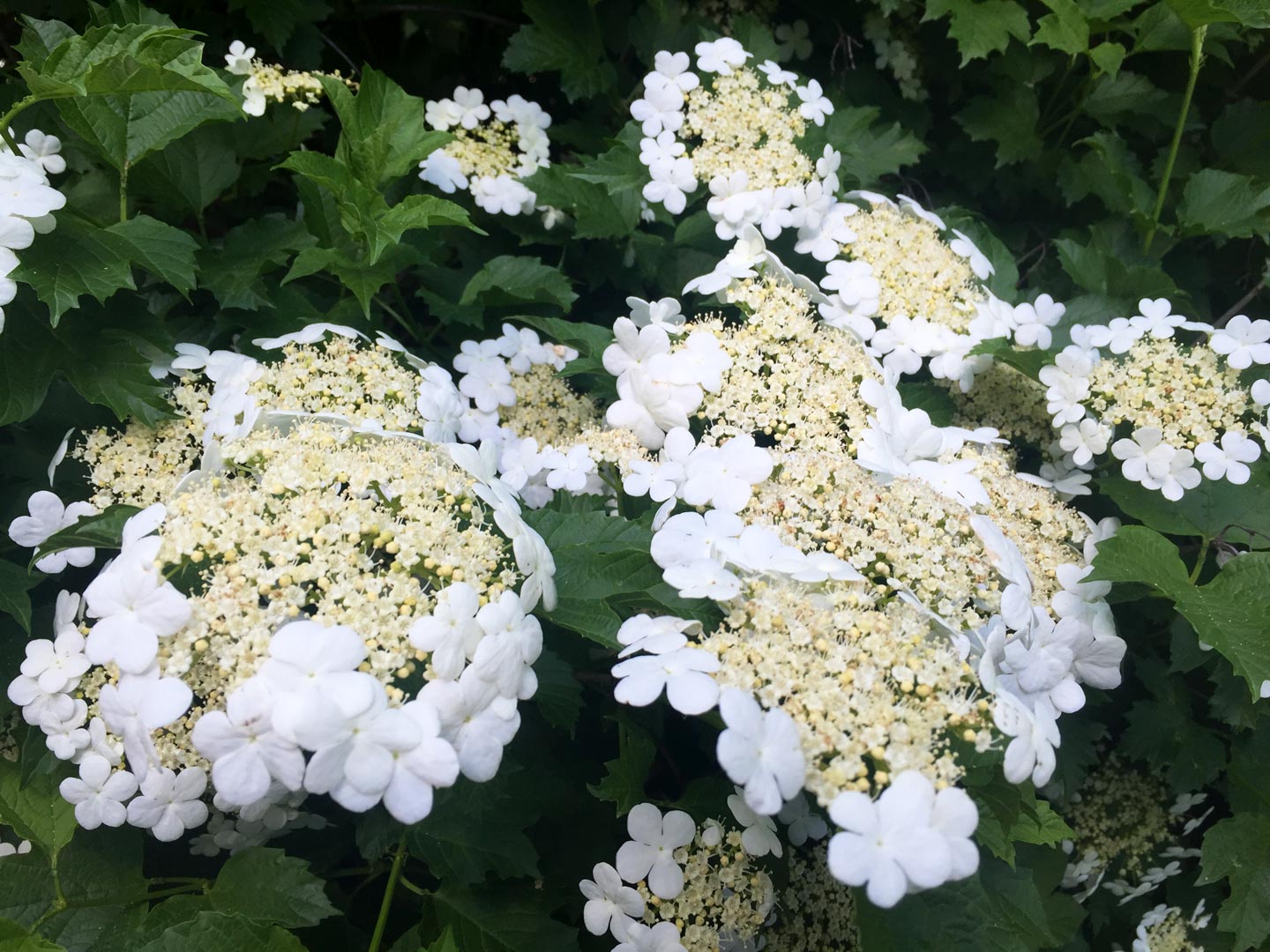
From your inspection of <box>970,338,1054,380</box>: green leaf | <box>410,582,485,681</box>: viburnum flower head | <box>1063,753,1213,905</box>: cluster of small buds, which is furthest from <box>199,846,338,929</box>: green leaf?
<box>1063,753,1213,905</box>: cluster of small buds

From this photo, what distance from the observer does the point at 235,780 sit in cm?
128

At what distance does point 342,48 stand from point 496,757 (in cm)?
280

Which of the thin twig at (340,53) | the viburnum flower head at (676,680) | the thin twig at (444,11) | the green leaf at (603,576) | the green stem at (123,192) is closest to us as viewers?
the viburnum flower head at (676,680)

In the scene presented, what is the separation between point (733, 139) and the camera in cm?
250

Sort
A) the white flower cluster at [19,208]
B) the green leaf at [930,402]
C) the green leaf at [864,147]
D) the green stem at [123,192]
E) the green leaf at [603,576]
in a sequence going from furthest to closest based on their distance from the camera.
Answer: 1. the green leaf at [864,147]
2. the green leaf at [930,402]
3. the green stem at [123,192]
4. the white flower cluster at [19,208]
5. the green leaf at [603,576]

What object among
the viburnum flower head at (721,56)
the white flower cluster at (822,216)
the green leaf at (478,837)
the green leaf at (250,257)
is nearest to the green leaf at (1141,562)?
the white flower cluster at (822,216)

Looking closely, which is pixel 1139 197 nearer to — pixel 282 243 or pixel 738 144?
pixel 738 144

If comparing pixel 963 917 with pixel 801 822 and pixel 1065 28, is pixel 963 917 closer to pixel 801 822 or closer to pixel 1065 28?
pixel 801 822

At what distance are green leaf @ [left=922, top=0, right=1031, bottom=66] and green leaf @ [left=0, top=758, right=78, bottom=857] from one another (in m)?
2.87

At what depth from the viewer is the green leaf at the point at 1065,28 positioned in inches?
101

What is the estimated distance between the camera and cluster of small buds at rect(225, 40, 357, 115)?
243 cm

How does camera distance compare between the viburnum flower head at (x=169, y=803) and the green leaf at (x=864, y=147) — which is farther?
the green leaf at (x=864, y=147)

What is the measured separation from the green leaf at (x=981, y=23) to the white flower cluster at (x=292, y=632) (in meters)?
1.94

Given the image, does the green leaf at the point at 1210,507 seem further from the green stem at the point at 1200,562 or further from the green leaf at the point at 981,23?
the green leaf at the point at 981,23
